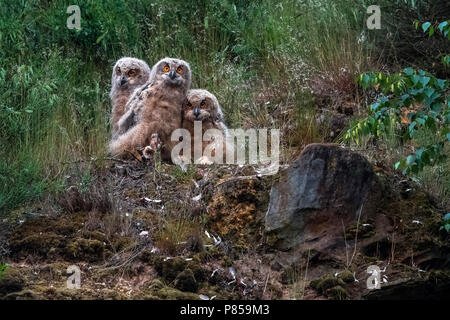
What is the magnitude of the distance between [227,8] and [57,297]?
6.09m

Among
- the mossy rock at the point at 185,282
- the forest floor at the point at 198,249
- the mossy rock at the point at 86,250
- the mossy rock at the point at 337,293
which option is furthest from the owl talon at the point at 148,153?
the mossy rock at the point at 337,293

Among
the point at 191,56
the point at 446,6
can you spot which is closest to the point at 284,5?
the point at 191,56

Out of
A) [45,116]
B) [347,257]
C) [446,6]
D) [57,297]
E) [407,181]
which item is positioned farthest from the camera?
[446,6]

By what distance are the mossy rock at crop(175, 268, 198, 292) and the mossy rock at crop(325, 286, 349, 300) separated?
112 cm

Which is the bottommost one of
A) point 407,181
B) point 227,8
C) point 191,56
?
point 407,181

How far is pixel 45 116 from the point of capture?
885 centimetres

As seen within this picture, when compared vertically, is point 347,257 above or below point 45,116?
below

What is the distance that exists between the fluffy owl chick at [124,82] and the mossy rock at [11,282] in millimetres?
2960

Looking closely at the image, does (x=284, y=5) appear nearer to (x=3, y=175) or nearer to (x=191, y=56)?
(x=191, y=56)

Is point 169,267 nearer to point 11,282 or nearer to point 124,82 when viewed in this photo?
point 11,282

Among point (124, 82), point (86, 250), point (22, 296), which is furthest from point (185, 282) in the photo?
point (124, 82)

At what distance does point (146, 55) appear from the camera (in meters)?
10.4

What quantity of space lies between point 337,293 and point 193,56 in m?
5.21

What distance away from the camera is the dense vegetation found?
27.9ft
